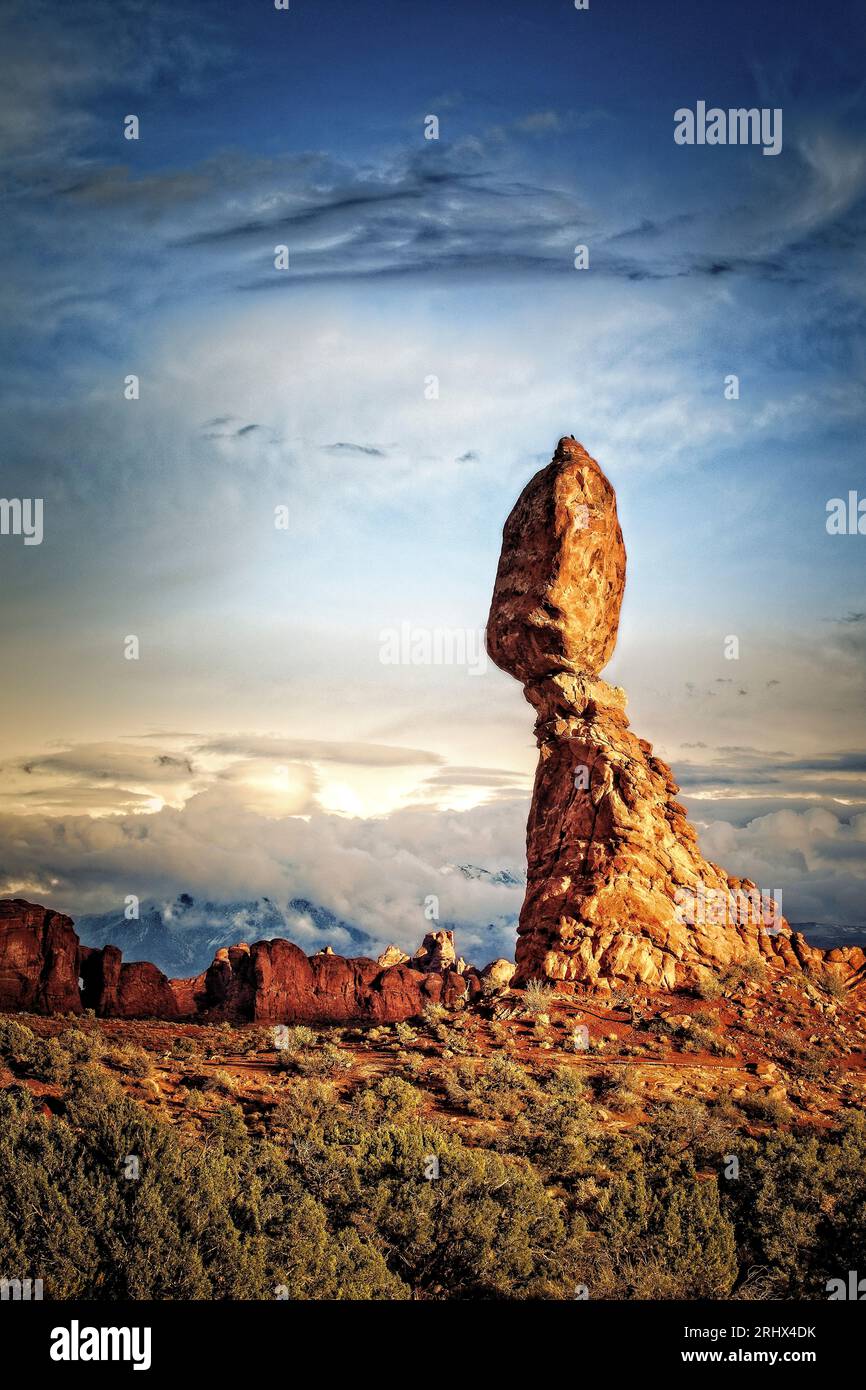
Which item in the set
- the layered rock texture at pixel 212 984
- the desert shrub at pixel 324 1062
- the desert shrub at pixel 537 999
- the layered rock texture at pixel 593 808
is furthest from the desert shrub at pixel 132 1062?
the layered rock texture at pixel 593 808

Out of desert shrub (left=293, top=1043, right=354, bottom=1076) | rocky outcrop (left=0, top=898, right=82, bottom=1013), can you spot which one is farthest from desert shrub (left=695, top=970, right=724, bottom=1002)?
rocky outcrop (left=0, top=898, right=82, bottom=1013)

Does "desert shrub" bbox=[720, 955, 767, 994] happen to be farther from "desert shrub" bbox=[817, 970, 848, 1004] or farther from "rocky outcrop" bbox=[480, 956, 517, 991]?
"rocky outcrop" bbox=[480, 956, 517, 991]

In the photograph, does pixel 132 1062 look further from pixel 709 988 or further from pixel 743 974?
pixel 743 974

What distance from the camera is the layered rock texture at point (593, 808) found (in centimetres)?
3625

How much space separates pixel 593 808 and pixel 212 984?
14.1 metres

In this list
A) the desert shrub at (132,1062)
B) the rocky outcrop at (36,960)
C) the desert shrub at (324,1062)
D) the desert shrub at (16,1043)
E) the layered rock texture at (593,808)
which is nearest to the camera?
the desert shrub at (16,1043)

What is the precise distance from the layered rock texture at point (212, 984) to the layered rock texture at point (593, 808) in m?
4.67

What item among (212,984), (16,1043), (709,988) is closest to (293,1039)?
(212,984)

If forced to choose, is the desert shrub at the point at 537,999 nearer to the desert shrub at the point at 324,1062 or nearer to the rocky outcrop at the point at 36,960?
the desert shrub at the point at 324,1062

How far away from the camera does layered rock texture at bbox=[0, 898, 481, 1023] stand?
115ft

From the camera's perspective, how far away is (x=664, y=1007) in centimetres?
3459

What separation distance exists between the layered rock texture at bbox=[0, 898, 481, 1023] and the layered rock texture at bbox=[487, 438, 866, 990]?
4.67 metres

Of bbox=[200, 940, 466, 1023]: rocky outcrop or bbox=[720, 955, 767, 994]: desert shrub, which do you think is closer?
bbox=[720, 955, 767, 994]: desert shrub
